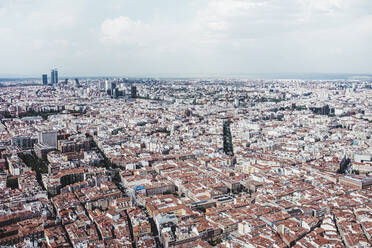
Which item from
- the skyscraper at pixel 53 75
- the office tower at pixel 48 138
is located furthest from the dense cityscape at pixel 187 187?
the skyscraper at pixel 53 75

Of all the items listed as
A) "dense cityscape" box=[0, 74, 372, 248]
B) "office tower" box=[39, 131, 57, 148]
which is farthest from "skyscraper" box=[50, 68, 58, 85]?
"office tower" box=[39, 131, 57, 148]

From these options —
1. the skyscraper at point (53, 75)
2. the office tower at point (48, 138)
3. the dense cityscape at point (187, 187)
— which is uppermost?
the skyscraper at point (53, 75)

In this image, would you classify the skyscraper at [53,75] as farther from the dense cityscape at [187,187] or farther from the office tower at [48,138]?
the office tower at [48,138]

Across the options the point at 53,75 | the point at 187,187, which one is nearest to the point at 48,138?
the point at 187,187

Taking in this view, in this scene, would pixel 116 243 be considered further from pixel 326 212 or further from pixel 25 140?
pixel 25 140

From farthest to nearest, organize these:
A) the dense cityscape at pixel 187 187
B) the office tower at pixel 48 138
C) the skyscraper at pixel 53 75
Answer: the skyscraper at pixel 53 75 → the office tower at pixel 48 138 → the dense cityscape at pixel 187 187

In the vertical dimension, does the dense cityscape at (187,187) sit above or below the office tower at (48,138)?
below

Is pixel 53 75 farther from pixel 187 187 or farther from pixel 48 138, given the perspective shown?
pixel 187 187

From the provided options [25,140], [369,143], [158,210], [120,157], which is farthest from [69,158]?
[369,143]
